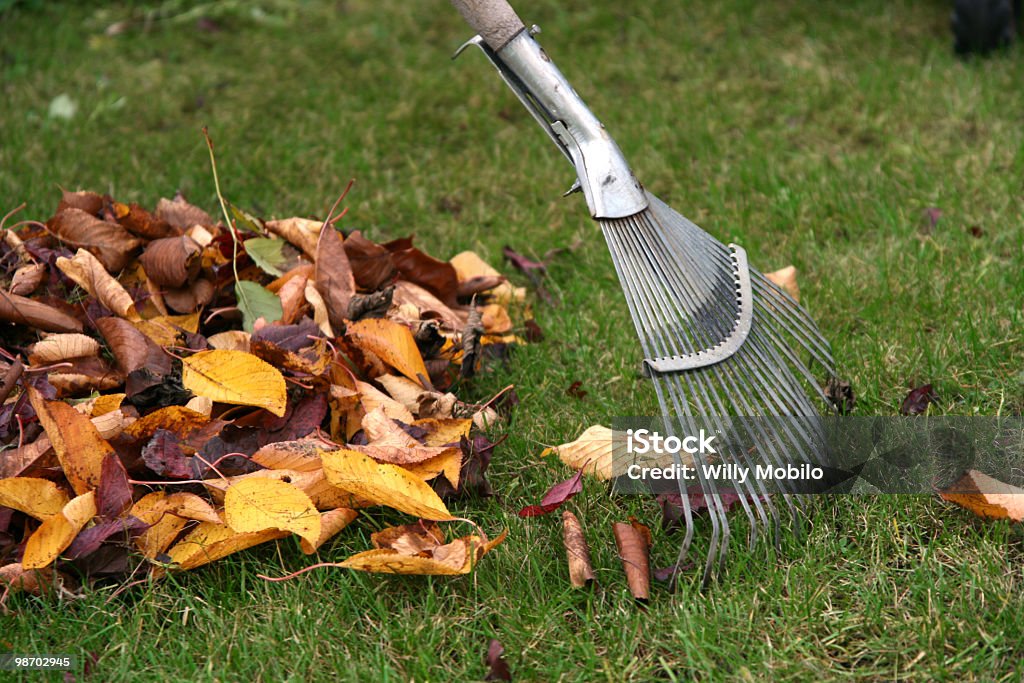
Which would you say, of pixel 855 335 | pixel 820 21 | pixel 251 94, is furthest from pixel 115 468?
pixel 820 21

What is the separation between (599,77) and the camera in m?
3.98

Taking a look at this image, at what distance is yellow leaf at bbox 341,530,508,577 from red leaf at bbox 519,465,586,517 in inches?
5.8

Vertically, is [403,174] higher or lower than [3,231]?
lower

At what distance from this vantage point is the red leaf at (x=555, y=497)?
1852mm

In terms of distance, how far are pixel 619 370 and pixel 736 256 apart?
0.50m

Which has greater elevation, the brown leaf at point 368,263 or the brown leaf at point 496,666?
the brown leaf at point 368,263

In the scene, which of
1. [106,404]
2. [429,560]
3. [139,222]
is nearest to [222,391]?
[106,404]

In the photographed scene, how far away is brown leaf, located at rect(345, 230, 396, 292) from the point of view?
8.00 feet

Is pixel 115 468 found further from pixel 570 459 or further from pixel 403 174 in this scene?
pixel 403 174

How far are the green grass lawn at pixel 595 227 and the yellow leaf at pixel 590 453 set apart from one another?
0.03 metres

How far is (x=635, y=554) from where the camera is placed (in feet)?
5.64

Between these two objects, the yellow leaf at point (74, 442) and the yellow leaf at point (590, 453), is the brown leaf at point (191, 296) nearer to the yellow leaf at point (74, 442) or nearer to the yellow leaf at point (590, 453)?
the yellow leaf at point (74, 442)

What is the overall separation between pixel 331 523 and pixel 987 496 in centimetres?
113

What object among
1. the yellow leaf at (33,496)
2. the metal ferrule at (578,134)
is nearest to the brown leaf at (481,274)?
the metal ferrule at (578,134)
